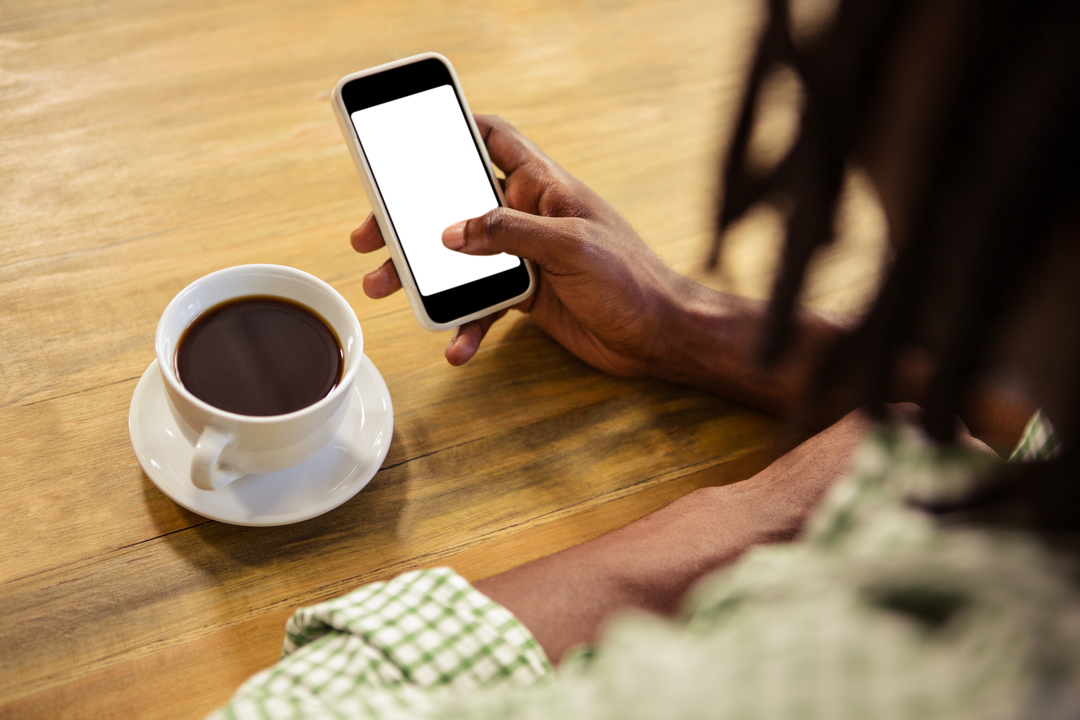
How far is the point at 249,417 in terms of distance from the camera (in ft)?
1.65

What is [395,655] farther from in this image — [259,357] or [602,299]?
[602,299]

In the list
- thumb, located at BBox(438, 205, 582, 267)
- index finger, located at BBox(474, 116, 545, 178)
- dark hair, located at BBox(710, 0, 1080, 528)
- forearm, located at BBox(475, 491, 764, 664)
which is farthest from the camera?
index finger, located at BBox(474, 116, 545, 178)

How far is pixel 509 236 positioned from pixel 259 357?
230mm

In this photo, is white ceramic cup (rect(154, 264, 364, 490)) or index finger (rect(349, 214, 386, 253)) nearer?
white ceramic cup (rect(154, 264, 364, 490))

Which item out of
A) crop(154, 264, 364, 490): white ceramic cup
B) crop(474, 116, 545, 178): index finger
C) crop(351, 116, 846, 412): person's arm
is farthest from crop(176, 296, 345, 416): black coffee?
crop(474, 116, 545, 178): index finger

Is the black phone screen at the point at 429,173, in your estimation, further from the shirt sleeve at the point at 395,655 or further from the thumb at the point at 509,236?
the shirt sleeve at the point at 395,655

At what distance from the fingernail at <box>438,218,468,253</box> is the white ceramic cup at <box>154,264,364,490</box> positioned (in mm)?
122

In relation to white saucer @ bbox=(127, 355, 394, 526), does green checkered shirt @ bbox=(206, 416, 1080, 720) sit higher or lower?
higher

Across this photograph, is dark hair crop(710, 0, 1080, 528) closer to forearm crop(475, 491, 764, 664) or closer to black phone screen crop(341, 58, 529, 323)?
forearm crop(475, 491, 764, 664)

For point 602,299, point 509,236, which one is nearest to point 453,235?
point 509,236

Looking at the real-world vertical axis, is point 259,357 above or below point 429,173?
below

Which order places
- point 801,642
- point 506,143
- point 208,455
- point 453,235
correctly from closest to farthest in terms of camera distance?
point 801,642 < point 208,455 < point 453,235 < point 506,143

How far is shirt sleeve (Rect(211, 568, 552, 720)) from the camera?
39 cm

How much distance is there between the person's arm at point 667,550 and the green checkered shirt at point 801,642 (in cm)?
4
